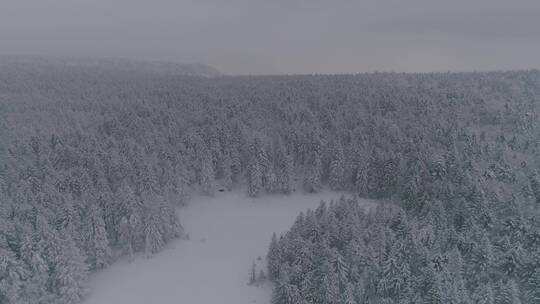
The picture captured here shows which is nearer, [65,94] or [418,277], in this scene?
[418,277]

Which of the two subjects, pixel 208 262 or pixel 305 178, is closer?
pixel 208 262

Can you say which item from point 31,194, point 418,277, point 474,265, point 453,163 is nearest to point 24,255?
point 31,194

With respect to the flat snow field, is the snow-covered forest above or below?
above

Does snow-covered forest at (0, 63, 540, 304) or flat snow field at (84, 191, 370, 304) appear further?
flat snow field at (84, 191, 370, 304)

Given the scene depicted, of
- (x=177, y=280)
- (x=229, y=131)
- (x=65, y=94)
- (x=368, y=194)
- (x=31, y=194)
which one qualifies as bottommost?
(x=177, y=280)

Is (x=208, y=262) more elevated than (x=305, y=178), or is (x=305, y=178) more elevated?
(x=305, y=178)

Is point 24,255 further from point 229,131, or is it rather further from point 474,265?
point 474,265
